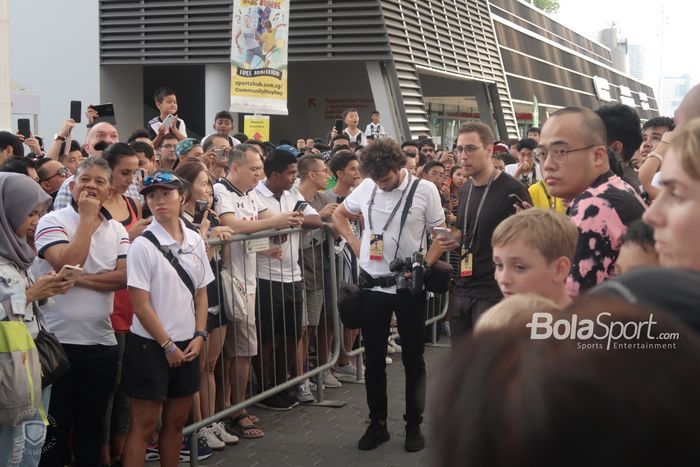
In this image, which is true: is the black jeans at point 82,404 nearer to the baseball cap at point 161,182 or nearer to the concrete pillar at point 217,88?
the baseball cap at point 161,182

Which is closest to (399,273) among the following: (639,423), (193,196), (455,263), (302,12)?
(193,196)

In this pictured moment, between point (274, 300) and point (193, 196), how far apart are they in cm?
131

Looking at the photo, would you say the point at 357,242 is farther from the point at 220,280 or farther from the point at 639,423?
the point at 639,423

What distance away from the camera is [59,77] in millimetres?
22188

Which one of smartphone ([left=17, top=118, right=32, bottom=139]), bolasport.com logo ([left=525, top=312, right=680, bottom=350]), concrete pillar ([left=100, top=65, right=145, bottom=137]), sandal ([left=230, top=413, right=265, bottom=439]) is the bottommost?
sandal ([left=230, top=413, right=265, bottom=439])

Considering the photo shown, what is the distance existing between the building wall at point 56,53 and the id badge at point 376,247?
17886 mm

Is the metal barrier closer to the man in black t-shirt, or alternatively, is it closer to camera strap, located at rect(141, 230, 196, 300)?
camera strap, located at rect(141, 230, 196, 300)

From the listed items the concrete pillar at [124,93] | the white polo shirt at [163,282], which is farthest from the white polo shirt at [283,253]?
the concrete pillar at [124,93]

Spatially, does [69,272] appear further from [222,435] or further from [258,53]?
[258,53]

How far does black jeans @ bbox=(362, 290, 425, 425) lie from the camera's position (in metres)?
6.08

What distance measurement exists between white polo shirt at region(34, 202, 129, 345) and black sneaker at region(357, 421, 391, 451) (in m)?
1.99

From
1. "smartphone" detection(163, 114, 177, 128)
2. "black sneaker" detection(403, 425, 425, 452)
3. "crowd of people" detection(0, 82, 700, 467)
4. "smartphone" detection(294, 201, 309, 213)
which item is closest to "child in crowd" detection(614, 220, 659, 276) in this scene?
"crowd of people" detection(0, 82, 700, 467)

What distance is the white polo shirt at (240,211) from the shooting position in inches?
247

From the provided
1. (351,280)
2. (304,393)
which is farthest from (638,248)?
(351,280)
